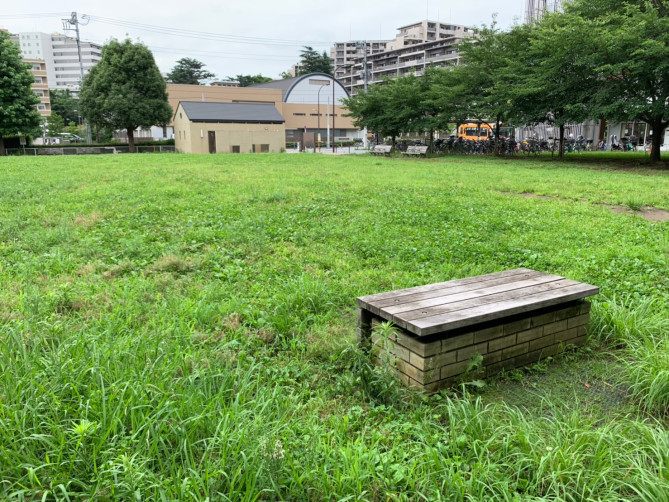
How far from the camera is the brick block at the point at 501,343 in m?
2.75

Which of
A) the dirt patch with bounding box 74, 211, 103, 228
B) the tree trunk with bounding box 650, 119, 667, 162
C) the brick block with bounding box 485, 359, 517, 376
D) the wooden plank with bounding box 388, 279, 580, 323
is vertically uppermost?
the tree trunk with bounding box 650, 119, 667, 162

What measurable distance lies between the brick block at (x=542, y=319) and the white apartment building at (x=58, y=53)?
514 feet

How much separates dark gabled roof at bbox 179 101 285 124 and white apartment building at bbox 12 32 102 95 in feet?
371

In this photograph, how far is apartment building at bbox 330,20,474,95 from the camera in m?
96.8

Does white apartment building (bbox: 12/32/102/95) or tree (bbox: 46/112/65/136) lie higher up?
white apartment building (bbox: 12/32/102/95)

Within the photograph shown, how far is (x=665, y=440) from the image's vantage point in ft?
6.43

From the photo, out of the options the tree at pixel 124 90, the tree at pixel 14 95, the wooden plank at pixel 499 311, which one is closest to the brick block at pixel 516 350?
the wooden plank at pixel 499 311

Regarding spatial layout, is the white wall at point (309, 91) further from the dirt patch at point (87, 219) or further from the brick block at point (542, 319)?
the brick block at point (542, 319)

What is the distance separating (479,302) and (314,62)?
97.4 meters

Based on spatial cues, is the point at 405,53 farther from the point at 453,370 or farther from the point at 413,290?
the point at 453,370

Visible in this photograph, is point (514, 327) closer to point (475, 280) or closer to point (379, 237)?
point (475, 280)

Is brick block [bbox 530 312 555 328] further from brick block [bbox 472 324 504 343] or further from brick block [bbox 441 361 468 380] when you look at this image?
brick block [bbox 441 361 468 380]

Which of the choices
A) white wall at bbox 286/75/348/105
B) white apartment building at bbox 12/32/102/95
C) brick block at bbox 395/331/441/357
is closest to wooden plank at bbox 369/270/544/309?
Result: brick block at bbox 395/331/441/357

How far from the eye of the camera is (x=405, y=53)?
103688mm
